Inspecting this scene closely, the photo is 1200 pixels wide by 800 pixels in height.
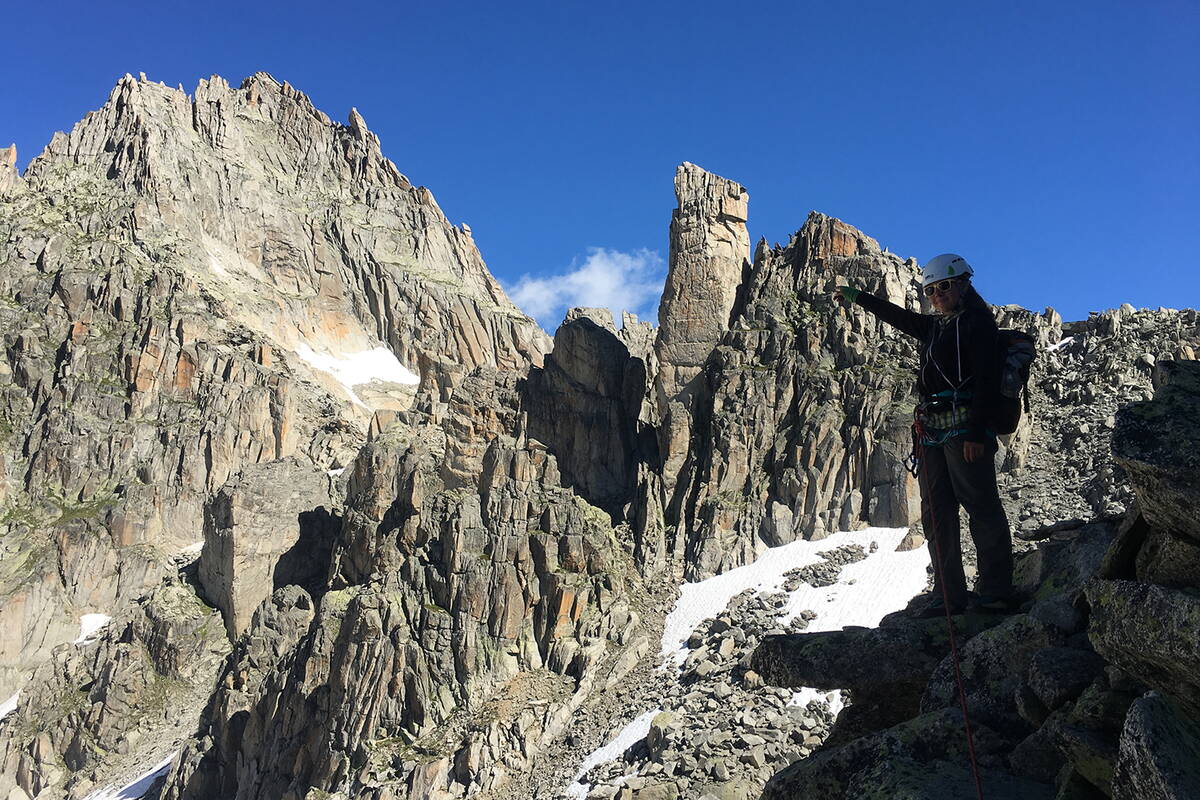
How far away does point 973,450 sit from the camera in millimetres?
10367

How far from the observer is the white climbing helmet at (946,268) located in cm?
1099

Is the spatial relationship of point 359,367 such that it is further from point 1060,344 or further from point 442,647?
point 1060,344

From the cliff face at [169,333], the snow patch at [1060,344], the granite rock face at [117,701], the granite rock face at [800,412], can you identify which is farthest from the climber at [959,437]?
the cliff face at [169,333]

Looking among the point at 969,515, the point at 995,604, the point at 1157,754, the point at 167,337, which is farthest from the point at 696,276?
the point at 167,337

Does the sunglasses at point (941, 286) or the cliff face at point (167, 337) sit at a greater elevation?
the cliff face at point (167, 337)

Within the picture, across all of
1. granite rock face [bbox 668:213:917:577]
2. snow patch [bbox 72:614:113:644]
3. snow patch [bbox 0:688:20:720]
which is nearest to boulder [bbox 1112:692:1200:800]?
granite rock face [bbox 668:213:917:577]

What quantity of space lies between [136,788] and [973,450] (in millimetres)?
95747

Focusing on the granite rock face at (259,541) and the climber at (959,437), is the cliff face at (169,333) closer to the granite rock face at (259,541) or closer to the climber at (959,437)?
the granite rock face at (259,541)

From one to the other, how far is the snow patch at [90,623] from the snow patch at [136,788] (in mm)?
30388

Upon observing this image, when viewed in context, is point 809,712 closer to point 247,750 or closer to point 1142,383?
point 1142,383

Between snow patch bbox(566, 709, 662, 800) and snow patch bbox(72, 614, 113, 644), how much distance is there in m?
84.1

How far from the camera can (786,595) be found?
66.1 m

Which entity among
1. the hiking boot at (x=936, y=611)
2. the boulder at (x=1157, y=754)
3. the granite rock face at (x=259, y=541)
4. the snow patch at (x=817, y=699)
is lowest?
the boulder at (x=1157, y=754)

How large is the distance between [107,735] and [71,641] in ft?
83.7
